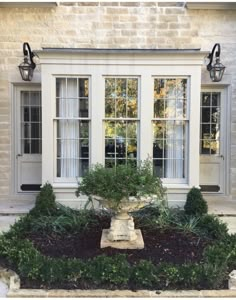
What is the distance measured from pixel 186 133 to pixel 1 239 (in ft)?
12.0

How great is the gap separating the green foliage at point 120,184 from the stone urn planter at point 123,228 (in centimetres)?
12

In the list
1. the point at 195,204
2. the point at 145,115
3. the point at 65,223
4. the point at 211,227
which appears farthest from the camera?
the point at 145,115

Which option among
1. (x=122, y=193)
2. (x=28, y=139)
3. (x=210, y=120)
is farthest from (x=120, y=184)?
(x=210, y=120)

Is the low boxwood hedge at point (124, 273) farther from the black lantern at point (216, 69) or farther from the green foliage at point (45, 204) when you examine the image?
the black lantern at point (216, 69)

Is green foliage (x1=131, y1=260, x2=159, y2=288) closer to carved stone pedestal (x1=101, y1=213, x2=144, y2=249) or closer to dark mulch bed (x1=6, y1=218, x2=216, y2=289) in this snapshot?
dark mulch bed (x1=6, y1=218, x2=216, y2=289)

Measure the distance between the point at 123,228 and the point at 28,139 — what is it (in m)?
3.70

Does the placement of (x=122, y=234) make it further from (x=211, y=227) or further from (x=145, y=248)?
(x=211, y=227)

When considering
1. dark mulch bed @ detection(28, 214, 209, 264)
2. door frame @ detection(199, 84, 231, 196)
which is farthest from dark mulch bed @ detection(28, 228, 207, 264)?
door frame @ detection(199, 84, 231, 196)

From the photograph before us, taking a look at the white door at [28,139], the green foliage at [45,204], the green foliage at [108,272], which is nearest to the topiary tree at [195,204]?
the green foliage at [45,204]

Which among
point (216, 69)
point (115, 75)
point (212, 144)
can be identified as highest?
point (216, 69)

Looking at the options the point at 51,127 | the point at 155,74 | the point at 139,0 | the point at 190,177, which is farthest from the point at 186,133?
the point at 139,0

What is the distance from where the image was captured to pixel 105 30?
7.17m

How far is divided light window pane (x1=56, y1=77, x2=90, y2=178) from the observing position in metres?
6.40

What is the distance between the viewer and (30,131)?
735 cm
